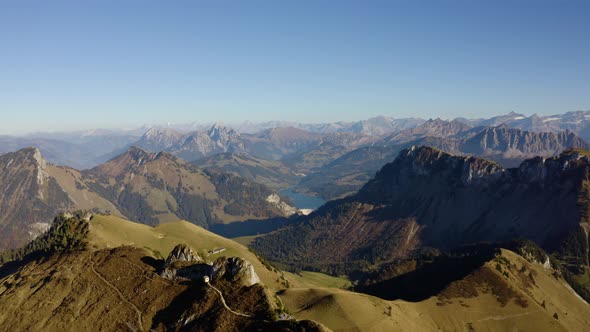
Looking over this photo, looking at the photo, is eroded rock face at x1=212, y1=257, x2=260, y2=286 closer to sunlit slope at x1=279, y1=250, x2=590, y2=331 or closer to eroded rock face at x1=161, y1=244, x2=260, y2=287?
eroded rock face at x1=161, y1=244, x2=260, y2=287

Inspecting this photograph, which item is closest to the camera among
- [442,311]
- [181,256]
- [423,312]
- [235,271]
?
[235,271]

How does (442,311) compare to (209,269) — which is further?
(442,311)

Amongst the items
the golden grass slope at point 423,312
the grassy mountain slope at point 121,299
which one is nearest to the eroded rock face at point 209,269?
the grassy mountain slope at point 121,299

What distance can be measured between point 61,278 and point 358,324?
104m

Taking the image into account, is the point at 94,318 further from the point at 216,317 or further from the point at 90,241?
the point at 90,241

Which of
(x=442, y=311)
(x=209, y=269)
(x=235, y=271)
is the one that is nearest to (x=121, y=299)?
(x=209, y=269)

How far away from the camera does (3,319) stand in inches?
5037

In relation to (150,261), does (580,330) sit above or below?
below

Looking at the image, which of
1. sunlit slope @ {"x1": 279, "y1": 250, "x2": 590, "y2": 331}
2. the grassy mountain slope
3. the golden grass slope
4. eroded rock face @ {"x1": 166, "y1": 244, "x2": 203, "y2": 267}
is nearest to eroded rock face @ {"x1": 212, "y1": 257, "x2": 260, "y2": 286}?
the grassy mountain slope

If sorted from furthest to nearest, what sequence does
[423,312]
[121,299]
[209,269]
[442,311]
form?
[442,311]
[423,312]
[209,269]
[121,299]

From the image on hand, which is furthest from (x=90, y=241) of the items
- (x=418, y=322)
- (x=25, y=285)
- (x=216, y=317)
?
(x=418, y=322)

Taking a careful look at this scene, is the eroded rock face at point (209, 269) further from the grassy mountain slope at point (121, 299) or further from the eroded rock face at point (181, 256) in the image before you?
the grassy mountain slope at point (121, 299)

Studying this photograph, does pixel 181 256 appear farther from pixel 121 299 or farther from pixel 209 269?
pixel 121 299

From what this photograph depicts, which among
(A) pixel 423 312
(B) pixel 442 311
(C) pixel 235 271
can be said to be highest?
(C) pixel 235 271
